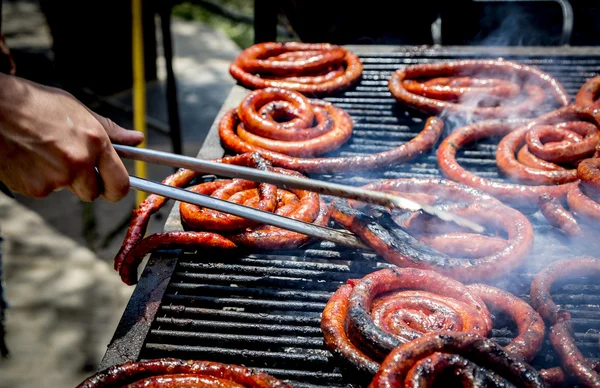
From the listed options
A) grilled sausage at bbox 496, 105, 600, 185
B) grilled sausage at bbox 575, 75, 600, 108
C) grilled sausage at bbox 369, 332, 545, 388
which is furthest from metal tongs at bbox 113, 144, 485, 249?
grilled sausage at bbox 575, 75, 600, 108

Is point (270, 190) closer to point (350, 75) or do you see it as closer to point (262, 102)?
point (262, 102)

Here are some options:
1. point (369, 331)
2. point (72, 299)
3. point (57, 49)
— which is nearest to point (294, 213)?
point (369, 331)

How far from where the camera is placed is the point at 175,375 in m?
2.61

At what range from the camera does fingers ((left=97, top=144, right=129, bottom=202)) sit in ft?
8.96

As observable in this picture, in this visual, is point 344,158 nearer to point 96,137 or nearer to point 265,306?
point 265,306

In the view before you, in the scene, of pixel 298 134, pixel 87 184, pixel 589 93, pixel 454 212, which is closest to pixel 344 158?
pixel 298 134

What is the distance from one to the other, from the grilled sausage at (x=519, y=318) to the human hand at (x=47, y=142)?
2106 mm

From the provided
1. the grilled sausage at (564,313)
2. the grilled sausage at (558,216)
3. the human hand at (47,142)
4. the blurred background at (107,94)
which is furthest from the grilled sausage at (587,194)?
the human hand at (47,142)

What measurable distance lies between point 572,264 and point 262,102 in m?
2.72

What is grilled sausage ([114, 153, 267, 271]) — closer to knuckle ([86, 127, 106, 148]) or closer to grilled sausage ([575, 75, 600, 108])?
knuckle ([86, 127, 106, 148])

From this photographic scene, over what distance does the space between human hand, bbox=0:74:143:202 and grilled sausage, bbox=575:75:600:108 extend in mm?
3848

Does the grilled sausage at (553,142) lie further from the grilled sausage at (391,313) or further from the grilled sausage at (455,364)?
the grilled sausage at (455,364)

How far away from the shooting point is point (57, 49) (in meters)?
8.90

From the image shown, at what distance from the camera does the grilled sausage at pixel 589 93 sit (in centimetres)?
465
